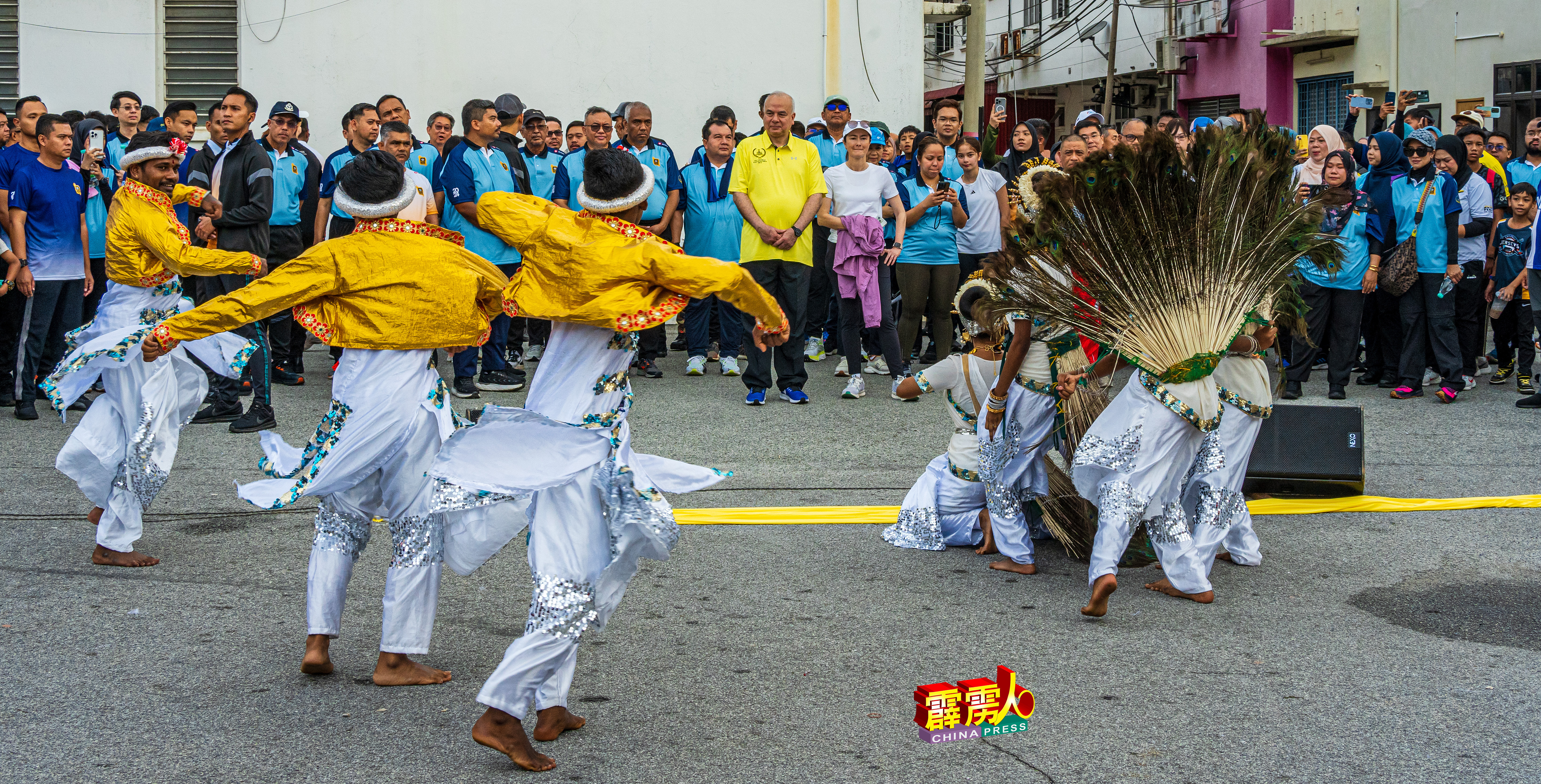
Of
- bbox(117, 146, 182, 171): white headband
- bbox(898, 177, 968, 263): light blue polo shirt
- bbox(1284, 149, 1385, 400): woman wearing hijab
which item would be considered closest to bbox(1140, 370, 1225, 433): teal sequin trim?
bbox(117, 146, 182, 171): white headband

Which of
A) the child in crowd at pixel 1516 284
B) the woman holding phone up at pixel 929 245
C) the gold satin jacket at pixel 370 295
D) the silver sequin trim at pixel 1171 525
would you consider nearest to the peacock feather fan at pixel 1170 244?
the silver sequin trim at pixel 1171 525

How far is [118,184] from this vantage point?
1020 cm

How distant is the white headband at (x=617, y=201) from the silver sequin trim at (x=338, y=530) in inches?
53.0

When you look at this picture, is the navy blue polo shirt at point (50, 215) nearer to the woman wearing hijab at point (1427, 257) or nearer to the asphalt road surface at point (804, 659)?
the asphalt road surface at point (804, 659)

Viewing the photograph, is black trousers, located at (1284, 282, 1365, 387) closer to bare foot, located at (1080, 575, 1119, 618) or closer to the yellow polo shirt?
the yellow polo shirt

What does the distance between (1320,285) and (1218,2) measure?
2105 centimetres

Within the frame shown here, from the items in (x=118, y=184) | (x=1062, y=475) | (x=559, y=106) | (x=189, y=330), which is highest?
(x=559, y=106)

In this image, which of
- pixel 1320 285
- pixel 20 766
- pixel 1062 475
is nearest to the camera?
pixel 20 766

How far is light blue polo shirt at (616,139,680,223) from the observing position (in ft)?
34.3

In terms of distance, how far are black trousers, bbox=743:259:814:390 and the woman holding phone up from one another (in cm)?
90

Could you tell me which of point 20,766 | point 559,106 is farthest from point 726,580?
point 559,106

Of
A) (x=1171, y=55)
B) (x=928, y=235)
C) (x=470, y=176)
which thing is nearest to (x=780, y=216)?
(x=928, y=235)

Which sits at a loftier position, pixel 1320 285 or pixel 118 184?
pixel 118 184

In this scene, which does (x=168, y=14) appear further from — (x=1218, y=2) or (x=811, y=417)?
(x=1218, y=2)
